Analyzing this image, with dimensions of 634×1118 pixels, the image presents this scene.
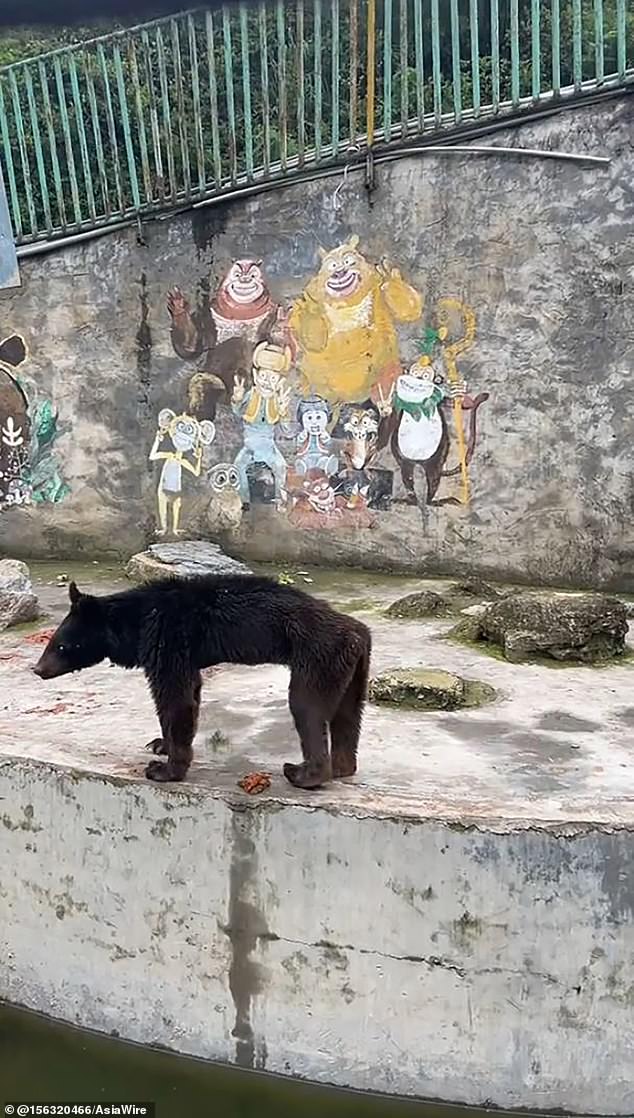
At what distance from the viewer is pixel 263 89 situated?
30.5 ft

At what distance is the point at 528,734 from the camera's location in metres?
5.33

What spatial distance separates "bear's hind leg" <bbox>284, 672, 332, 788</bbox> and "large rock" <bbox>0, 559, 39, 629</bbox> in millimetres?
3659

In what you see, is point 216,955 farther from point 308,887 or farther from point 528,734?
point 528,734

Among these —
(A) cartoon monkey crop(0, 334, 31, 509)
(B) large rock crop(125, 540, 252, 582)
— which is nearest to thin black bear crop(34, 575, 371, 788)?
(B) large rock crop(125, 540, 252, 582)

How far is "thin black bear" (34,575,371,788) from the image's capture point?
4.38m

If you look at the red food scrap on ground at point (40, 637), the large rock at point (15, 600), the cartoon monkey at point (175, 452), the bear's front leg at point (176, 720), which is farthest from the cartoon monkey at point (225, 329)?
the bear's front leg at point (176, 720)

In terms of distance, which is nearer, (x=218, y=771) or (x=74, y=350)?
(x=218, y=771)

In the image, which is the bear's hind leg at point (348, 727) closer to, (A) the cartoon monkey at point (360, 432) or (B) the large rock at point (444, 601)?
(B) the large rock at point (444, 601)

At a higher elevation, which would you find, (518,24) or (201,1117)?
(518,24)

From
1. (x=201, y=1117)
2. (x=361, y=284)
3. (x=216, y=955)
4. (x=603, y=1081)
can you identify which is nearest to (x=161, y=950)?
(x=216, y=955)

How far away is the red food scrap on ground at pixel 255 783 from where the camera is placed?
4.56 m

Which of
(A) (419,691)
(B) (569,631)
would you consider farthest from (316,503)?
(A) (419,691)

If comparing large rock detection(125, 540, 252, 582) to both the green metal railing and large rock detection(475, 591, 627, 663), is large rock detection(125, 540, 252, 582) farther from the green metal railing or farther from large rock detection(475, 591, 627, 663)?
the green metal railing

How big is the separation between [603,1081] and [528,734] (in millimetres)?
1606
